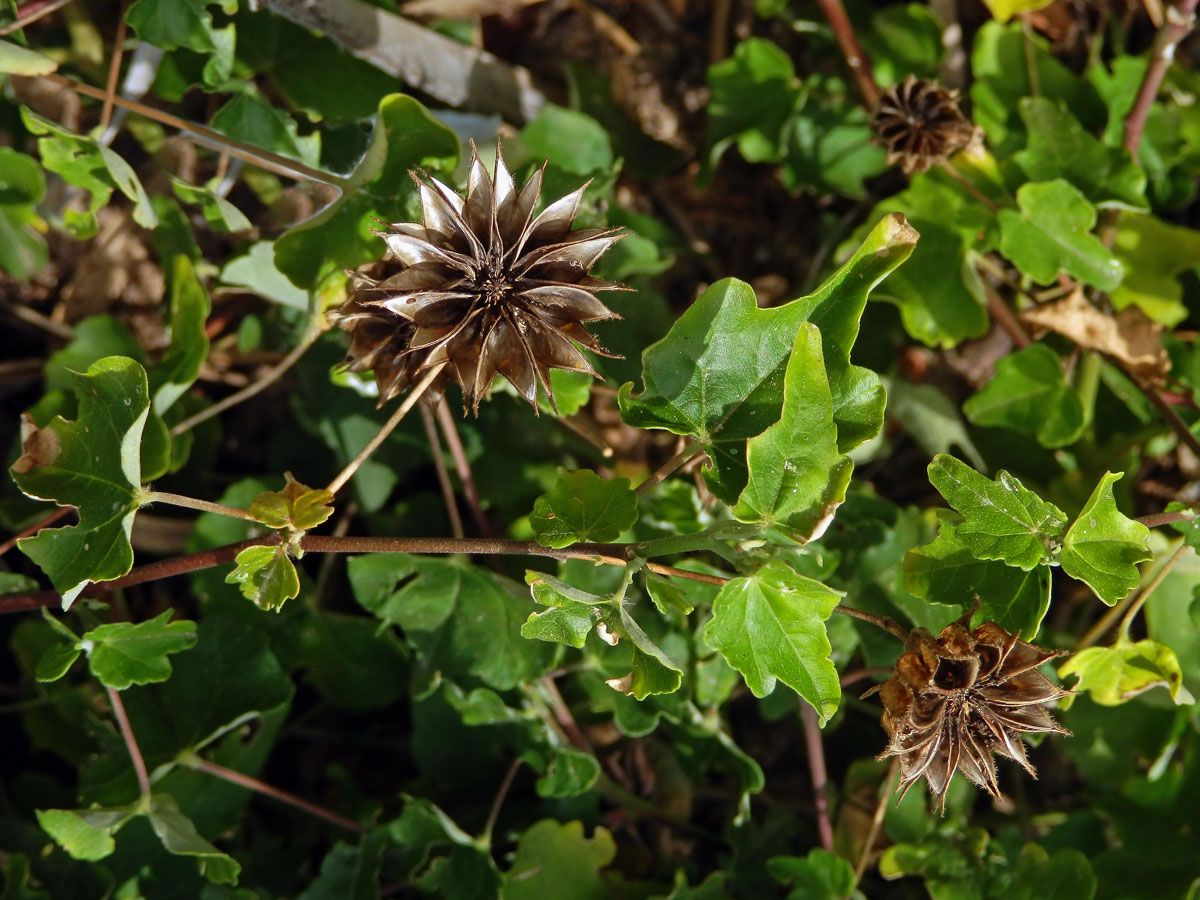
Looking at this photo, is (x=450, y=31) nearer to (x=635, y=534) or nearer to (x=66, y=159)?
(x=66, y=159)

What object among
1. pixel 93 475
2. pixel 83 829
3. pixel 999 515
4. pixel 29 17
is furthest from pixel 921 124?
pixel 83 829

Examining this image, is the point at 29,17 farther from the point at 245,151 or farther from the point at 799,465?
the point at 799,465

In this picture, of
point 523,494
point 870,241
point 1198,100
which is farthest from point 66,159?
point 1198,100

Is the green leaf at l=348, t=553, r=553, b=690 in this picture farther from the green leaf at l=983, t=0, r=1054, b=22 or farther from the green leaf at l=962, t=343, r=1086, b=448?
the green leaf at l=983, t=0, r=1054, b=22

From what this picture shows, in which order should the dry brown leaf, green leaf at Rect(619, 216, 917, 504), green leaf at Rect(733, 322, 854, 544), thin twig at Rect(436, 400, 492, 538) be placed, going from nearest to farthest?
green leaf at Rect(733, 322, 854, 544)
green leaf at Rect(619, 216, 917, 504)
thin twig at Rect(436, 400, 492, 538)
the dry brown leaf

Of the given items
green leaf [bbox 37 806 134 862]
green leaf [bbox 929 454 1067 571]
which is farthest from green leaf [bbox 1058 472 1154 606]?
green leaf [bbox 37 806 134 862]

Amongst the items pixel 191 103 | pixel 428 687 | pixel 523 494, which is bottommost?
pixel 428 687

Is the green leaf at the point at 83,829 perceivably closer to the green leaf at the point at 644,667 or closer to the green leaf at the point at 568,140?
the green leaf at the point at 644,667
